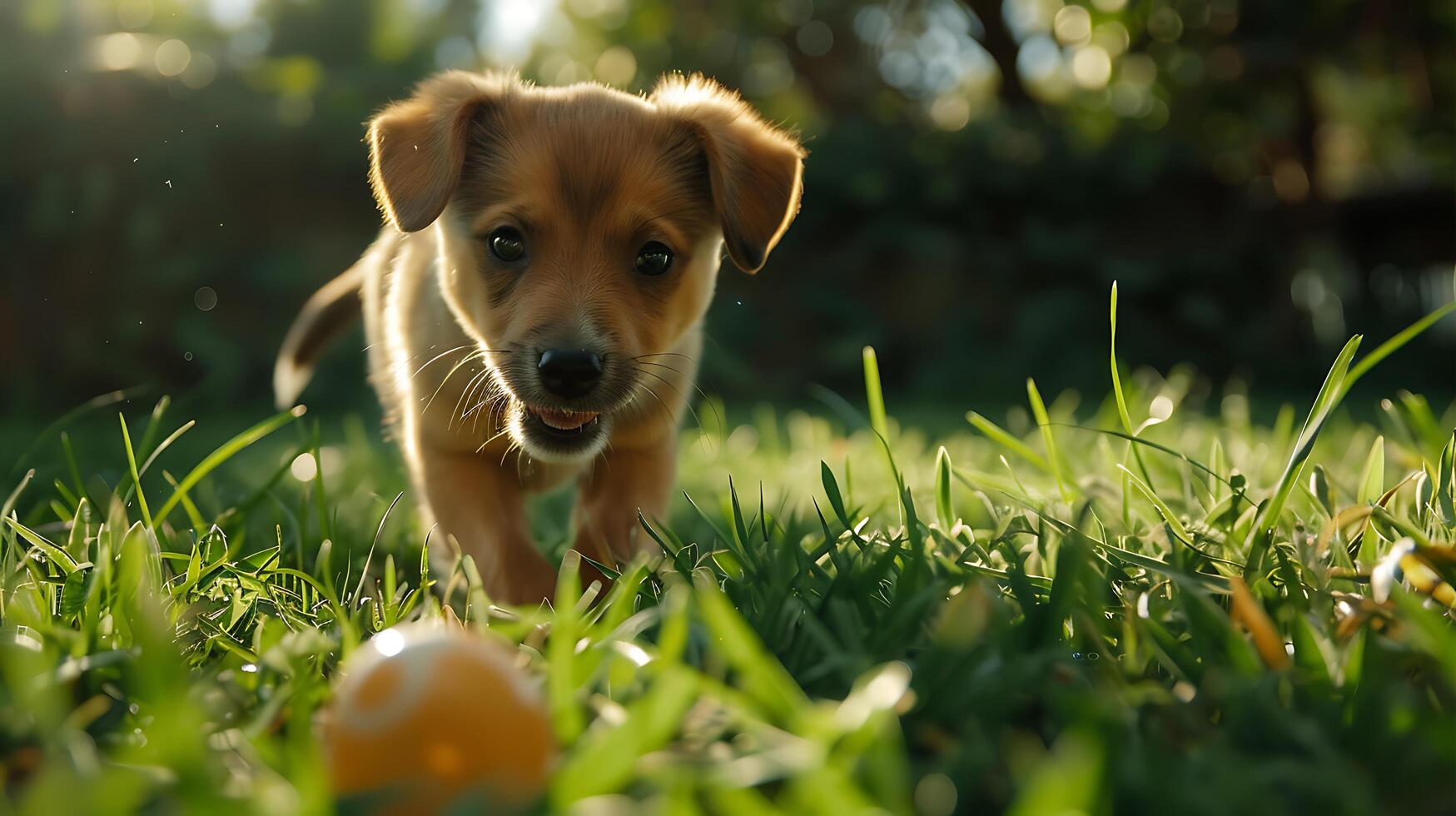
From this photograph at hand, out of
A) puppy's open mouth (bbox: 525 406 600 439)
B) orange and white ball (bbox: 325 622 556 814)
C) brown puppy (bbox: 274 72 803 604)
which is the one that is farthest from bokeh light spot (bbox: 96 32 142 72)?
orange and white ball (bbox: 325 622 556 814)

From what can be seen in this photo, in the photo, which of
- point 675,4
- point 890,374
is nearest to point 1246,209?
point 890,374

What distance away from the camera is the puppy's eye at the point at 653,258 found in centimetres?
254

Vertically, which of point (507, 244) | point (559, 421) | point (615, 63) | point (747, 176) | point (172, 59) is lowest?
point (615, 63)

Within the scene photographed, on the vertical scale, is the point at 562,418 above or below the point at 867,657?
below

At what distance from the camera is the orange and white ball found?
3.12 feet

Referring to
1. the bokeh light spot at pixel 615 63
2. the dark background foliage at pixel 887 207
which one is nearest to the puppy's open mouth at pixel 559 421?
the dark background foliage at pixel 887 207

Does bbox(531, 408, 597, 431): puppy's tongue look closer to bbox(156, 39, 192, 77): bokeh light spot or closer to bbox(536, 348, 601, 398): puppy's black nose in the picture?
bbox(536, 348, 601, 398): puppy's black nose

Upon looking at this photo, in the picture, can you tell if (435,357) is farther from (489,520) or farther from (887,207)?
(887,207)

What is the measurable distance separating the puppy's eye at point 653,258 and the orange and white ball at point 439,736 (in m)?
1.62

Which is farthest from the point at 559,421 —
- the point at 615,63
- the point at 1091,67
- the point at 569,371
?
the point at 615,63

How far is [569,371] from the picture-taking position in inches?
87.4

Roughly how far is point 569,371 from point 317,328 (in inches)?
70.9

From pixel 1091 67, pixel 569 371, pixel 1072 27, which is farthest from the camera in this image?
pixel 1091 67

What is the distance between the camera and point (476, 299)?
252 cm
